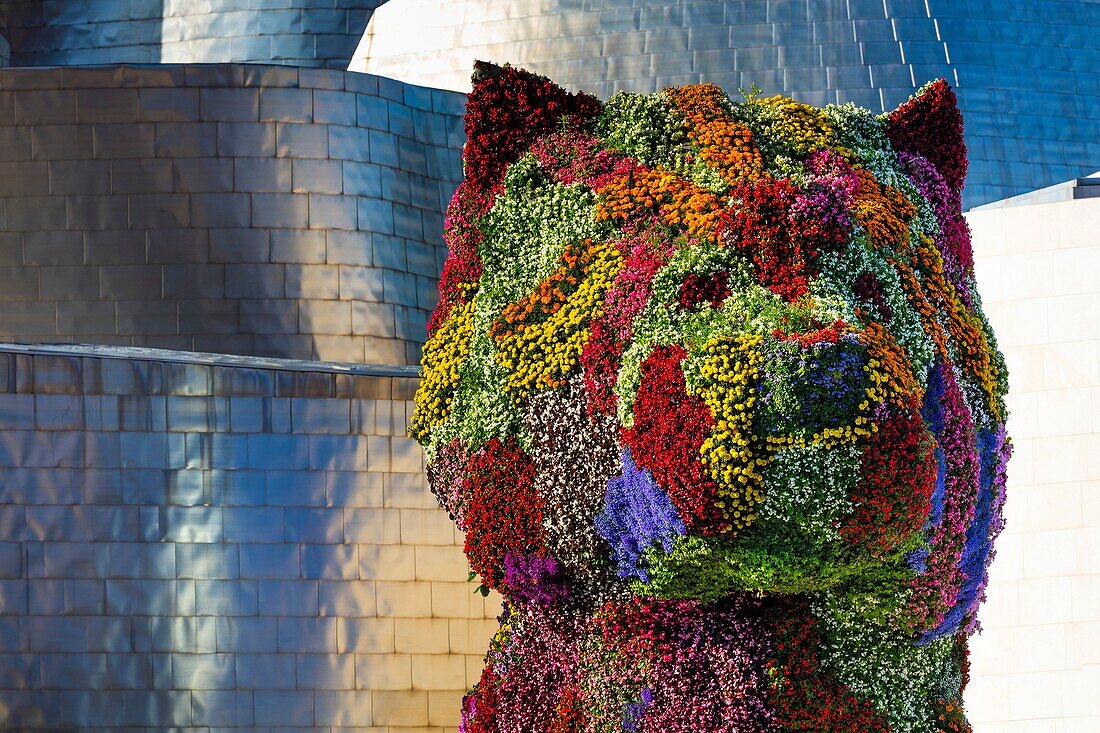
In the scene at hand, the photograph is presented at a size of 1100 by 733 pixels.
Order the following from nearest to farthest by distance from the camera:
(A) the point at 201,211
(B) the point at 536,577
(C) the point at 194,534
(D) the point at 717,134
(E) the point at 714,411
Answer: (E) the point at 714,411
(B) the point at 536,577
(D) the point at 717,134
(C) the point at 194,534
(A) the point at 201,211

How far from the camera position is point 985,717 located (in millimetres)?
15445

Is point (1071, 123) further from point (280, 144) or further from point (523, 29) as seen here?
point (280, 144)

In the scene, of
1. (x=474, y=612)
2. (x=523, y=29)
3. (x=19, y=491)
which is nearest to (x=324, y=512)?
(x=474, y=612)

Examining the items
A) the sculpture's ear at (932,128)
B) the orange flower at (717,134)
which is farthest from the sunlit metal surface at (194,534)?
the sculpture's ear at (932,128)

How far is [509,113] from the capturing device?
1036cm

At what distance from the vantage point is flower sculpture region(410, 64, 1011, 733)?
334 inches

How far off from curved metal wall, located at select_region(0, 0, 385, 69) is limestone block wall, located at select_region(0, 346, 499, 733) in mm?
10814

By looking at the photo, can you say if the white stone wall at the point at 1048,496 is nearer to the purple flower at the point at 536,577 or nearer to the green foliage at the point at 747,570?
the green foliage at the point at 747,570

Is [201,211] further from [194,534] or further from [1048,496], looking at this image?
[1048,496]

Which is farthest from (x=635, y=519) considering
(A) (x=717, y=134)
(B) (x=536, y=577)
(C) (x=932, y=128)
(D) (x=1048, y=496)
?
(D) (x=1048, y=496)

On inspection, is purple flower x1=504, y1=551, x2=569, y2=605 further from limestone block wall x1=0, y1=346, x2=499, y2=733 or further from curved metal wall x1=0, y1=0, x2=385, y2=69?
curved metal wall x1=0, y1=0, x2=385, y2=69

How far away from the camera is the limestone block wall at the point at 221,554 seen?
44.5ft

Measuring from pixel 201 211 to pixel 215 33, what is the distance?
821cm

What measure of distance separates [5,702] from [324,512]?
3404mm
